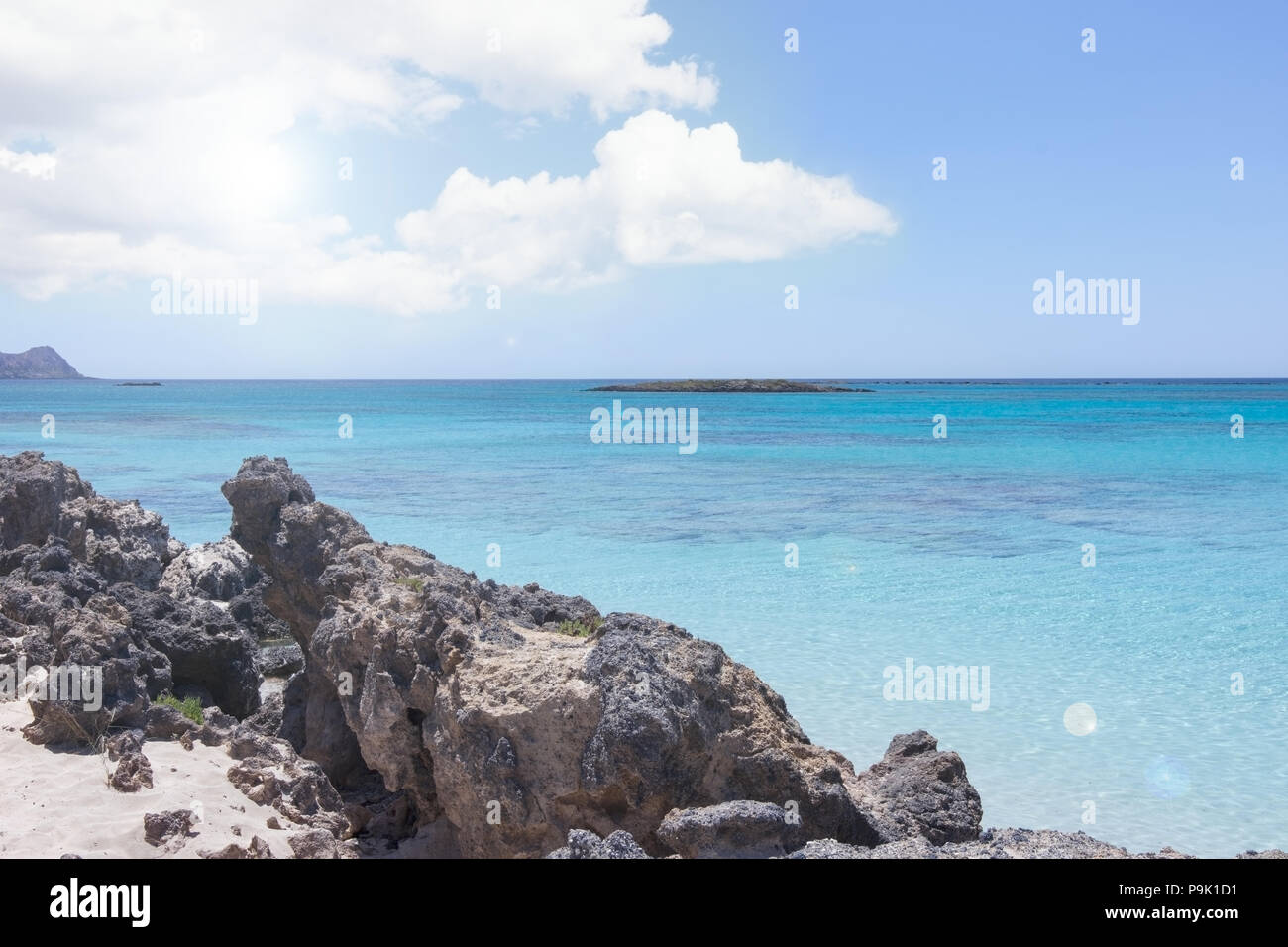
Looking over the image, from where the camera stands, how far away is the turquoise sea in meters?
7.94

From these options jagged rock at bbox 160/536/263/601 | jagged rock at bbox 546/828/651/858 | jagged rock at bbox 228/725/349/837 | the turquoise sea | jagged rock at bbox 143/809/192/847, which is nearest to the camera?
jagged rock at bbox 546/828/651/858

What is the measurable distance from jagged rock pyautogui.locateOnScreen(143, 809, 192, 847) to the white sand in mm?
43

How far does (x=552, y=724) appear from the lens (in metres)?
5.16

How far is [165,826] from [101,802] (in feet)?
1.75

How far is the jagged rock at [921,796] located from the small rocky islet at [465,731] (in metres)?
0.01

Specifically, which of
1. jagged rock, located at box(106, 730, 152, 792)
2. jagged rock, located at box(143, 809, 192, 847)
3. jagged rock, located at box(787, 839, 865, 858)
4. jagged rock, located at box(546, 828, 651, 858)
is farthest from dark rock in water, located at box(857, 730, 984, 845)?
jagged rock, located at box(106, 730, 152, 792)

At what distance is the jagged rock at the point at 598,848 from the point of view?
3.98 metres

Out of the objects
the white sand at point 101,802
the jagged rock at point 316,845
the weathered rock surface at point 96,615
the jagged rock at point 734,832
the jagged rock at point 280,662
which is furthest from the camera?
the jagged rock at point 280,662

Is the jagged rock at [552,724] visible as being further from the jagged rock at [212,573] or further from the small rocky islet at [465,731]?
the jagged rock at [212,573]

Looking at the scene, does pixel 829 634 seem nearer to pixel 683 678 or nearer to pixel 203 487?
pixel 683 678

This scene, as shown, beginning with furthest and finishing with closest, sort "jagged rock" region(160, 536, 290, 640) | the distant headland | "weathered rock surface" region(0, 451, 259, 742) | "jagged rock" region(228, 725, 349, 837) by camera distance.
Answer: the distant headland → "jagged rock" region(160, 536, 290, 640) → "weathered rock surface" region(0, 451, 259, 742) → "jagged rock" region(228, 725, 349, 837)

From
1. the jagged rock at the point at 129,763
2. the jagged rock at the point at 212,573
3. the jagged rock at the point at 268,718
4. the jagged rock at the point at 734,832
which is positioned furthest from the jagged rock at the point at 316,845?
the jagged rock at the point at 212,573

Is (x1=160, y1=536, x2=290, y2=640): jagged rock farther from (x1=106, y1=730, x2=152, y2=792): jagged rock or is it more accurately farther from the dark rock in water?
the dark rock in water
